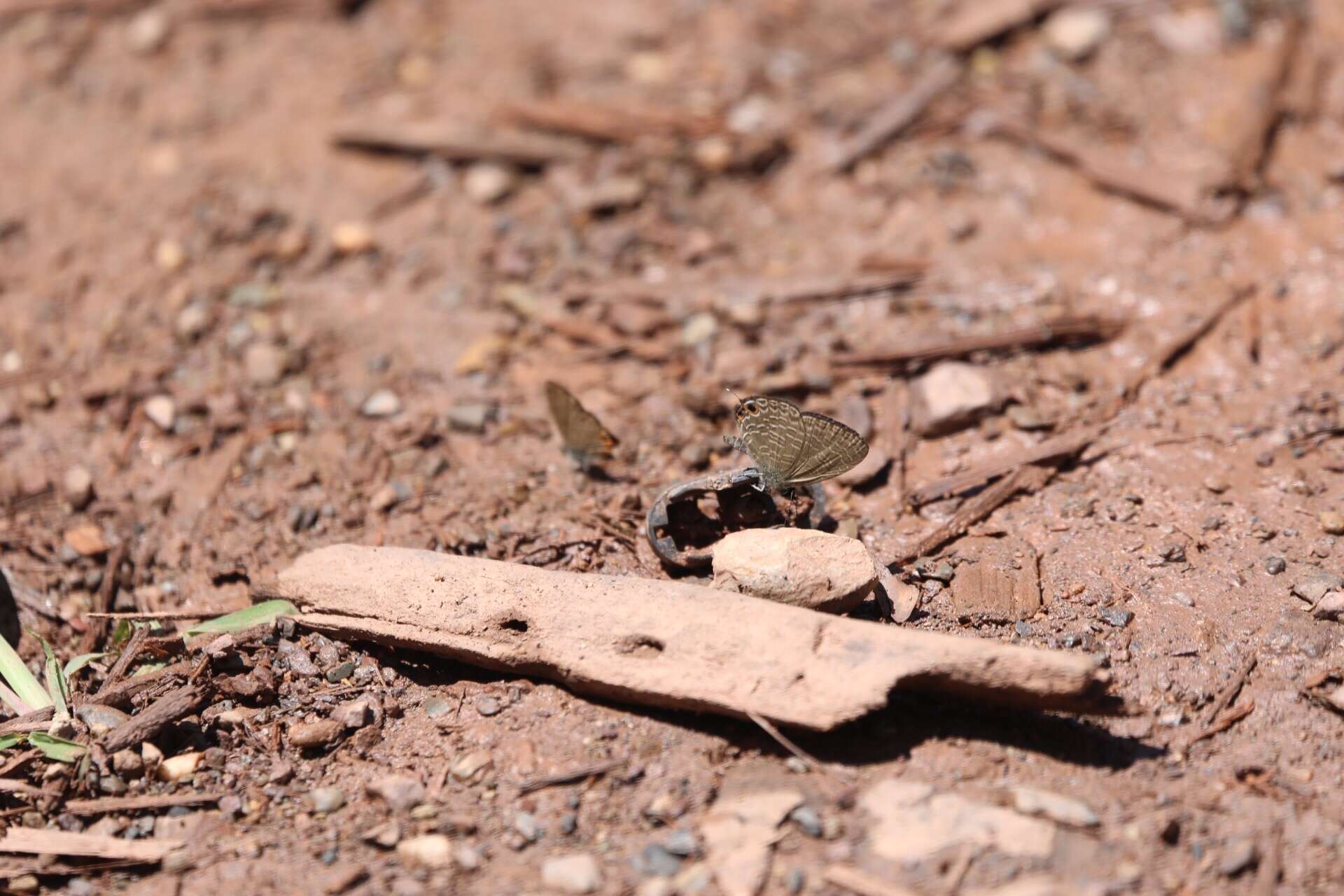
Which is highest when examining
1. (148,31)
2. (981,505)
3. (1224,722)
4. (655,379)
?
(148,31)

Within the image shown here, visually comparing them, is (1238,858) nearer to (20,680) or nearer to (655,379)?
(655,379)

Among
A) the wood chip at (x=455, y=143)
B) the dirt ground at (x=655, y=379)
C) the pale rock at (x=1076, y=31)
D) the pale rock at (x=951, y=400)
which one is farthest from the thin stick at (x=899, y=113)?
the pale rock at (x=951, y=400)

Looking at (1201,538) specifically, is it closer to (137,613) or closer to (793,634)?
(793,634)

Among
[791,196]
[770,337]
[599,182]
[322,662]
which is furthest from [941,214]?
[322,662]

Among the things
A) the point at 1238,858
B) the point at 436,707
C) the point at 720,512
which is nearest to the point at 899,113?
the point at 720,512

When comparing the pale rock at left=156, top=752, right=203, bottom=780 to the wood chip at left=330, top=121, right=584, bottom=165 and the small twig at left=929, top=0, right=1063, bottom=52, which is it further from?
the small twig at left=929, top=0, right=1063, bottom=52

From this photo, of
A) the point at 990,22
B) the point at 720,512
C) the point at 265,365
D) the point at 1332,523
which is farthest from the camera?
the point at 990,22
